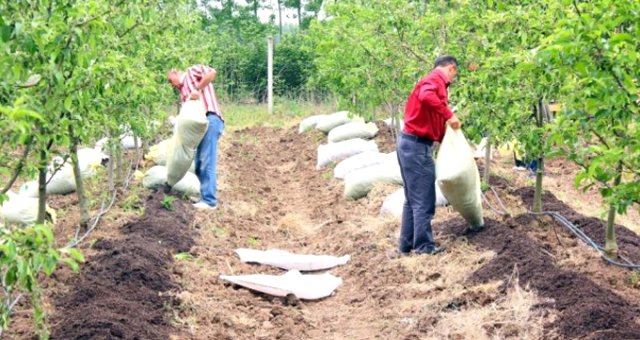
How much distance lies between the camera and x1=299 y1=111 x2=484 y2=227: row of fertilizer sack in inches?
253

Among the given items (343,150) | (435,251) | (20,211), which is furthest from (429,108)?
(343,150)

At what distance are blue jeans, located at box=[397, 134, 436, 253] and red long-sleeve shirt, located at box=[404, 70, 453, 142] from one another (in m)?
0.09

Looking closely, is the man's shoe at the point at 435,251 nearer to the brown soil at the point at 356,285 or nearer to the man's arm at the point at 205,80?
the brown soil at the point at 356,285

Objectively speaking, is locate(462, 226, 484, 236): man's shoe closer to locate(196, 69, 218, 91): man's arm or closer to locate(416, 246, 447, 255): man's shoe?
locate(416, 246, 447, 255): man's shoe

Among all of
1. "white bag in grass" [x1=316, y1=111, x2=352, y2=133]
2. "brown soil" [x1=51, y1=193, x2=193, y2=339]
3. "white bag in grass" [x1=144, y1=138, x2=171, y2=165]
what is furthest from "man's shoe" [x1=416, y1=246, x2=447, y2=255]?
"white bag in grass" [x1=316, y1=111, x2=352, y2=133]

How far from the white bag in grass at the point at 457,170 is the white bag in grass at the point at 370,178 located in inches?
115

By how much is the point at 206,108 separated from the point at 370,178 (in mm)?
2098

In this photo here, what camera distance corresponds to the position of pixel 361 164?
35.2 feet

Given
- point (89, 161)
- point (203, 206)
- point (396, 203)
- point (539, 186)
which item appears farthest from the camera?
point (89, 161)

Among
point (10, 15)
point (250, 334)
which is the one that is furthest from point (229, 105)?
point (10, 15)

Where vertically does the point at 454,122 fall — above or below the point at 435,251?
above

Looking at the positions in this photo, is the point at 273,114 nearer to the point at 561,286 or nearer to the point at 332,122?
the point at 332,122

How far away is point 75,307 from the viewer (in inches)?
193

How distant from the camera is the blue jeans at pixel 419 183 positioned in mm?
6586
